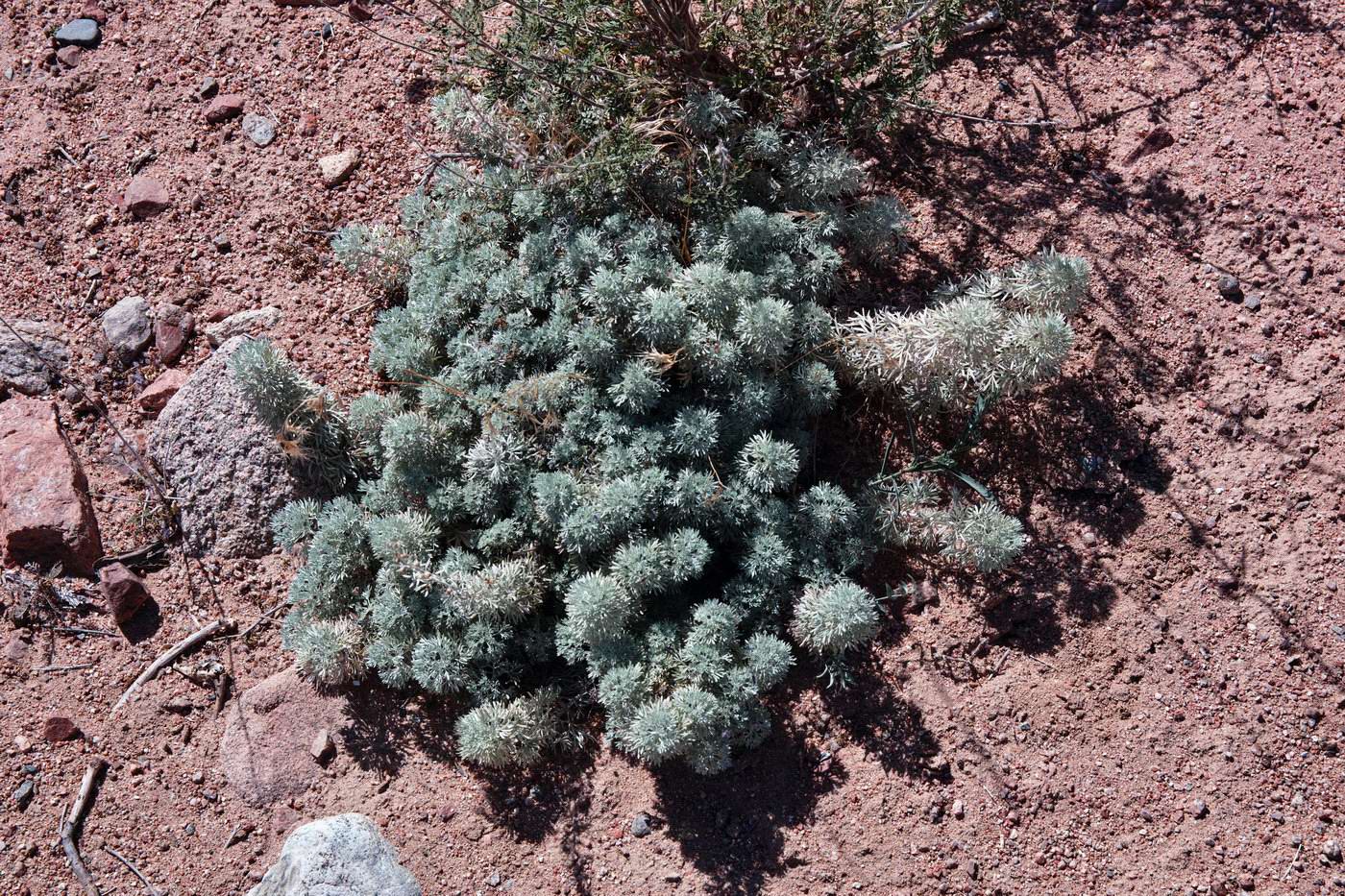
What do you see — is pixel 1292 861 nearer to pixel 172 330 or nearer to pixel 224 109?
pixel 172 330

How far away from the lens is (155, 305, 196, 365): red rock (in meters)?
3.88

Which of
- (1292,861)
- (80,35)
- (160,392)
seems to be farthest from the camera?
(80,35)

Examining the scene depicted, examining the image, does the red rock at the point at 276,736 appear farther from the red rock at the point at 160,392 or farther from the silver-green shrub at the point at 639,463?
the red rock at the point at 160,392

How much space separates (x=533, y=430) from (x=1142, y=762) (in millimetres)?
2203

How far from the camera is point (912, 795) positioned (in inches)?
118

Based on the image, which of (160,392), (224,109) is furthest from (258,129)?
(160,392)

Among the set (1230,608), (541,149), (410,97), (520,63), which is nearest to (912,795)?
(1230,608)

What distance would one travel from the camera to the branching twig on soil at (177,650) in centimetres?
343

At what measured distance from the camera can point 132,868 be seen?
3211mm

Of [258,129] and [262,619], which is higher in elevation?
[258,129]

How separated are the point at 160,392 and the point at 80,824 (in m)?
1.60

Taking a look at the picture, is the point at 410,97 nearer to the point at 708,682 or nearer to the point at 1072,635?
the point at 708,682

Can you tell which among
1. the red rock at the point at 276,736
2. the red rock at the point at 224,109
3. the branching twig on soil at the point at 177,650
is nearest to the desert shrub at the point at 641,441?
the red rock at the point at 276,736

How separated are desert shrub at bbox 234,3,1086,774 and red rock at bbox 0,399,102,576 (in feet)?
2.84
